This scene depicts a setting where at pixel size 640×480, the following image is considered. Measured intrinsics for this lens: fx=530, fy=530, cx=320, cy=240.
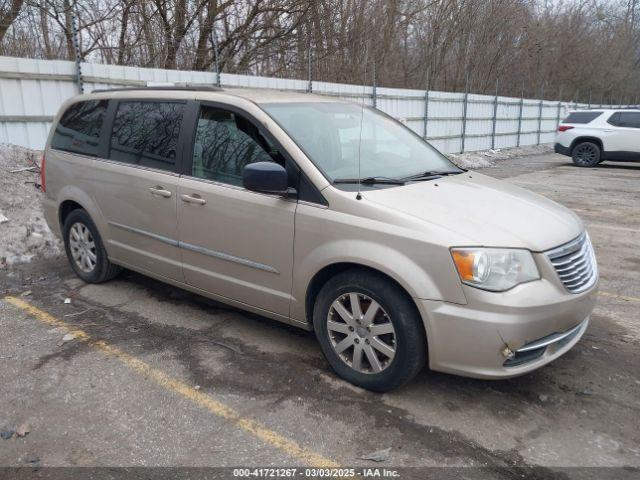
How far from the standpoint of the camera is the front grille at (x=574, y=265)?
120 inches

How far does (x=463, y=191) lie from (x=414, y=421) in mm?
1523

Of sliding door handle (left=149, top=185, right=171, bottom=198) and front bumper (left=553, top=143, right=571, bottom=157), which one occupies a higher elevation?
sliding door handle (left=149, top=185, right=171, bottom=198)

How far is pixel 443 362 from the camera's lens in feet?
9.68

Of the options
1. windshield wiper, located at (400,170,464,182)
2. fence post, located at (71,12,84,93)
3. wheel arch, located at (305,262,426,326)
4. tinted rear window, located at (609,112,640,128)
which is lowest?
wheel arch, located at (305,262,426,326)

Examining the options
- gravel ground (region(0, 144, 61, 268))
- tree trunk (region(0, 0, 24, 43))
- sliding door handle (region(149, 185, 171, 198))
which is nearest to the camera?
sliding door handle (region(149, 185, 171, 198))

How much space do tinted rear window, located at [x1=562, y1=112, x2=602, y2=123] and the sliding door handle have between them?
50.8 ft

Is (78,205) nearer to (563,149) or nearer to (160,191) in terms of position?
(160,191)

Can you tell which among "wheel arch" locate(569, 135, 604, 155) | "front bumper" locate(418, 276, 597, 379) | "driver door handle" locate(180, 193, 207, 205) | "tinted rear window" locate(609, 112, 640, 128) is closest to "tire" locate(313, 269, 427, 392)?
"front bumper" locate(418, 276, 597, 379)

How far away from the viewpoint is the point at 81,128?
16.3 ft

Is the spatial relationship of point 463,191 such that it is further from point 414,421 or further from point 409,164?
point 414,421

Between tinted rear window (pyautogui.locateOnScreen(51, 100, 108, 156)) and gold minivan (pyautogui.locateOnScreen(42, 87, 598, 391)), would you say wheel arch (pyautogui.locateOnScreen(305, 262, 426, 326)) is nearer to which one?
gold minivan (pyautogui.locateOnScreen(42, 87, 598, 391))

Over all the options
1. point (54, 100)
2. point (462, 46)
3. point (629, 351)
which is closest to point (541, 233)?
point (629, 351)

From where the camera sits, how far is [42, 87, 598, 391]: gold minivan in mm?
2867

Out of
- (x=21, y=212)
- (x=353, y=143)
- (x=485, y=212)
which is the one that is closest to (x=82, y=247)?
(x=21, y=212)
